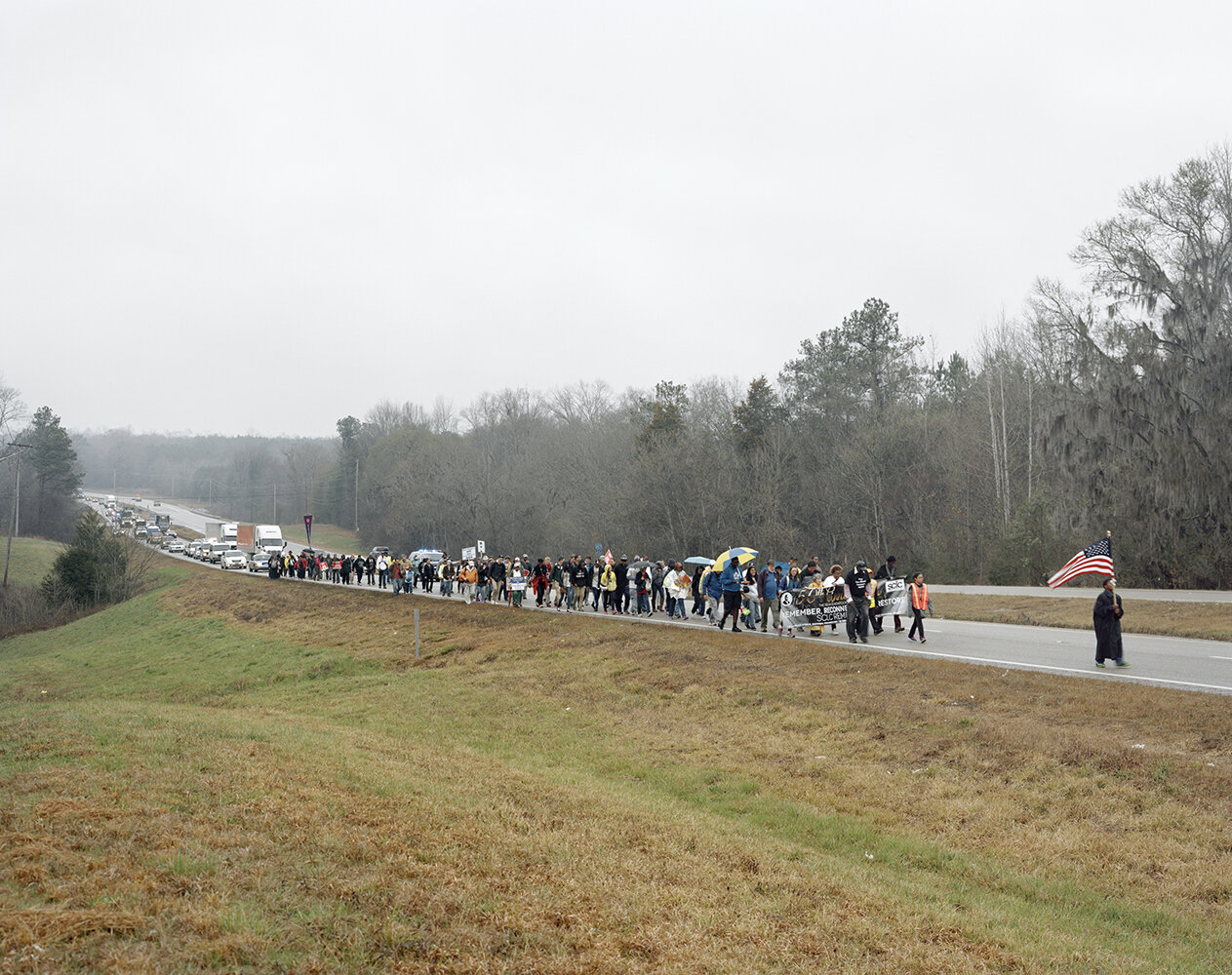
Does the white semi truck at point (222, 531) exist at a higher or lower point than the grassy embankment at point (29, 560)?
higher

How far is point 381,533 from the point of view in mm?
103375

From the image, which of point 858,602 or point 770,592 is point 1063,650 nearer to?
point 858,602

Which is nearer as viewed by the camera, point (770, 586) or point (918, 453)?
point (770, 586)

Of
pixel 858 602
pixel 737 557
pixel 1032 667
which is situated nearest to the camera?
pixel 1032 667

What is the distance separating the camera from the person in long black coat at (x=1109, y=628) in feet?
53.0

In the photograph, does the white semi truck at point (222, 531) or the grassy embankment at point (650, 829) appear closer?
the grassy embankment at point (650, 829)

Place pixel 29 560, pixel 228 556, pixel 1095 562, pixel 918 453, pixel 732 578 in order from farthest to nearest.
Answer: pixel 228 556
pixel 29 560
pixel 918 453
pixel 732 578
pixel 1095 562

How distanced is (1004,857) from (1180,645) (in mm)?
13624

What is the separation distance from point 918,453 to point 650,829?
52480 mm

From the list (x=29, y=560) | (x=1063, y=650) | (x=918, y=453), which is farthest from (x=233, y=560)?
(x=1063, y=650)

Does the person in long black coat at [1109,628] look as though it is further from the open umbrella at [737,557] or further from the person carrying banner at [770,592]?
the open umbrella at [737,557]

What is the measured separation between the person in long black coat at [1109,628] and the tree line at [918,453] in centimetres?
1780

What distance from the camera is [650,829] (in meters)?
8.70

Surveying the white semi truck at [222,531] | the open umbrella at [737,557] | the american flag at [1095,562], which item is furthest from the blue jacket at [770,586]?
the white semi truck at [222,531]
